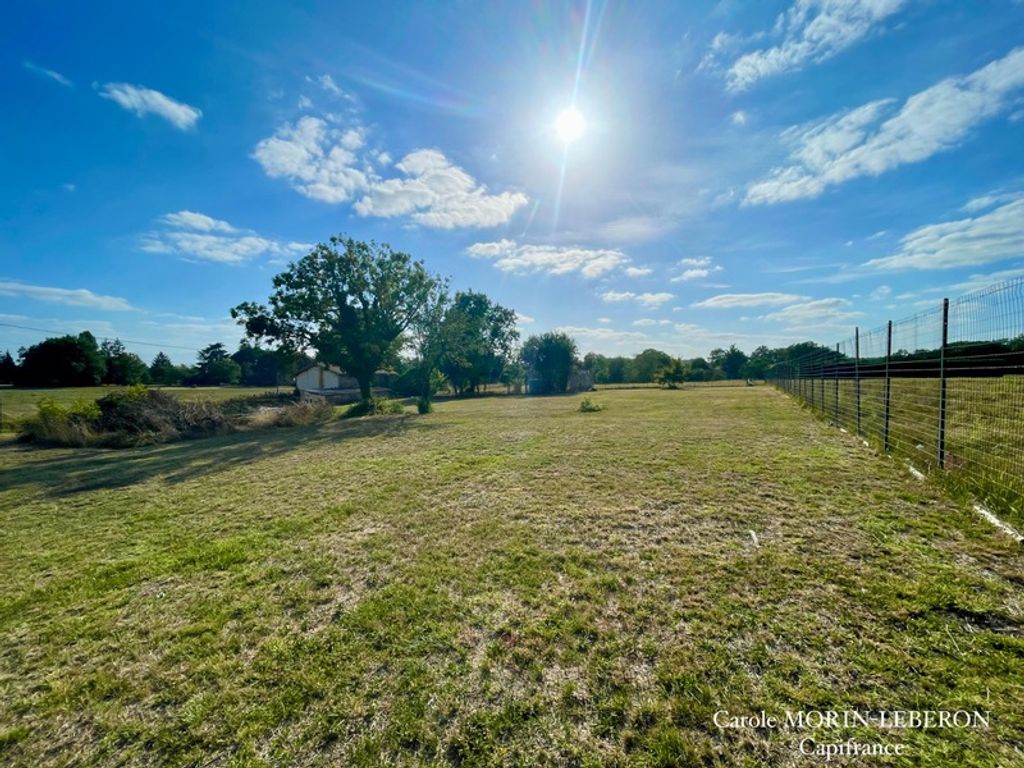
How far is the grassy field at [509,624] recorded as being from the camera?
1.66 meters

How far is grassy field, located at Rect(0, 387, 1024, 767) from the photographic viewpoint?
166cm

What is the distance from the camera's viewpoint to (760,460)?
6023mm

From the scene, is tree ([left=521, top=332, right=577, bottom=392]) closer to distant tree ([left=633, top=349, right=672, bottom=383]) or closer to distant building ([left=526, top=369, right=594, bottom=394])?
distant building ([left=526, top=369, right=594, bottom=394])

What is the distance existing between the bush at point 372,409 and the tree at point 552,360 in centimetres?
1843

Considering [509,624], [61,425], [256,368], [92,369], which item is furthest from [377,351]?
[256,368]

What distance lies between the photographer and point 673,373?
36.0 m

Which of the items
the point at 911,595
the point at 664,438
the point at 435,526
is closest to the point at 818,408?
the point at 664,438

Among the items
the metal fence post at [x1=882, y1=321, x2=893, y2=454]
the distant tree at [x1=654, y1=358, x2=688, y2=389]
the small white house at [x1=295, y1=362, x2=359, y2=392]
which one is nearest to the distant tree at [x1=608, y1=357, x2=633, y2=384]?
the distant tree at [x1=654, y1=358, x2=688, y2=389]

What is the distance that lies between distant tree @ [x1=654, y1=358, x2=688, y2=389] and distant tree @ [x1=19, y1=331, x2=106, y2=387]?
55.6 m

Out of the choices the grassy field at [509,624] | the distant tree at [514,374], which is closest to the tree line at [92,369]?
the distant tree at [514,374]

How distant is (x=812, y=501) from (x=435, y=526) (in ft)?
13.7

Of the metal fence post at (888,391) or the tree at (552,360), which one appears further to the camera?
the tree at (552,360)

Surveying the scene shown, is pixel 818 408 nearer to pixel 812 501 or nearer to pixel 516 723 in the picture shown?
pixel 812 501

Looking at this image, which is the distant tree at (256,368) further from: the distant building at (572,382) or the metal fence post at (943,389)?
the metal fence post at (943,389)
